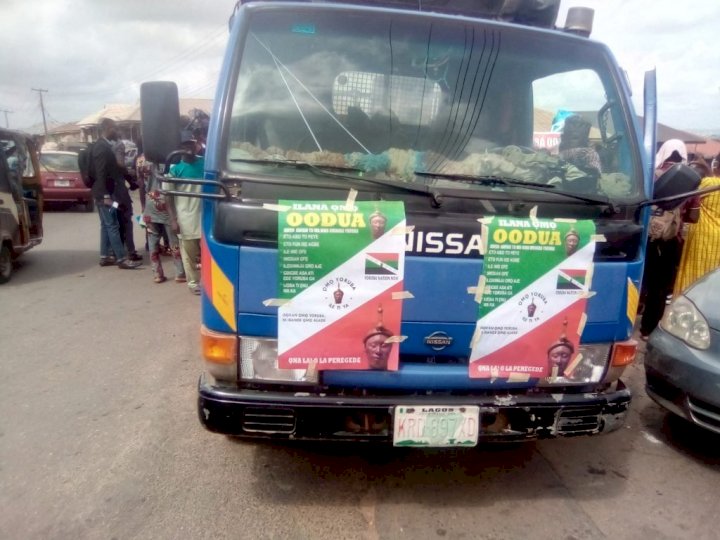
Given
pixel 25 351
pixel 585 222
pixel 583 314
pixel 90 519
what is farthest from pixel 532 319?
pixel 25 351

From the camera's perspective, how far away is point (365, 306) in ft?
8.32

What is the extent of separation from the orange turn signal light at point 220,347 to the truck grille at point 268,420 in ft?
0.80

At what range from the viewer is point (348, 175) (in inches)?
101

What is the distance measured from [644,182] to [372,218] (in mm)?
1405

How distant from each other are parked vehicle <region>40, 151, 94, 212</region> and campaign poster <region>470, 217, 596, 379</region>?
51.4 ft

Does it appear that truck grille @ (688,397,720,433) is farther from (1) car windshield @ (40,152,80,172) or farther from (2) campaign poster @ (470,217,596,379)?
(1) car windshield @ (40,152,80,172)

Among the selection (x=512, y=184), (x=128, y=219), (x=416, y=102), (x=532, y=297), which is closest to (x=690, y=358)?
(x=532, y=297)

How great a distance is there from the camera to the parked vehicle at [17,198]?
7.52 meters

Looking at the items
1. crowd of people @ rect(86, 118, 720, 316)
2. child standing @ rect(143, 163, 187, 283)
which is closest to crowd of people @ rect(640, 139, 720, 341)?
crowd of people @ rect(86, 118, 720, 316)

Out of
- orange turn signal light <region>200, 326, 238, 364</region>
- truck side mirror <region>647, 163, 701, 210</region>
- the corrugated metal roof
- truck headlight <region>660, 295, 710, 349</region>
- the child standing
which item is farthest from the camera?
the corrugated metal roof

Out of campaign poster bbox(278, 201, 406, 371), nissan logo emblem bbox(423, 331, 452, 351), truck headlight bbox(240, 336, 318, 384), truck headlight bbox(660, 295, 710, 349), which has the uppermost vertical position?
campaign poster bbox(278, 201, 406, 371)

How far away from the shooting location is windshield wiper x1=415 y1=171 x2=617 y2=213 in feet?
8.63

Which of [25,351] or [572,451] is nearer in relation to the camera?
[572,451]

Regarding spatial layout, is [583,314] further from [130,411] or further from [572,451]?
[130,411]
